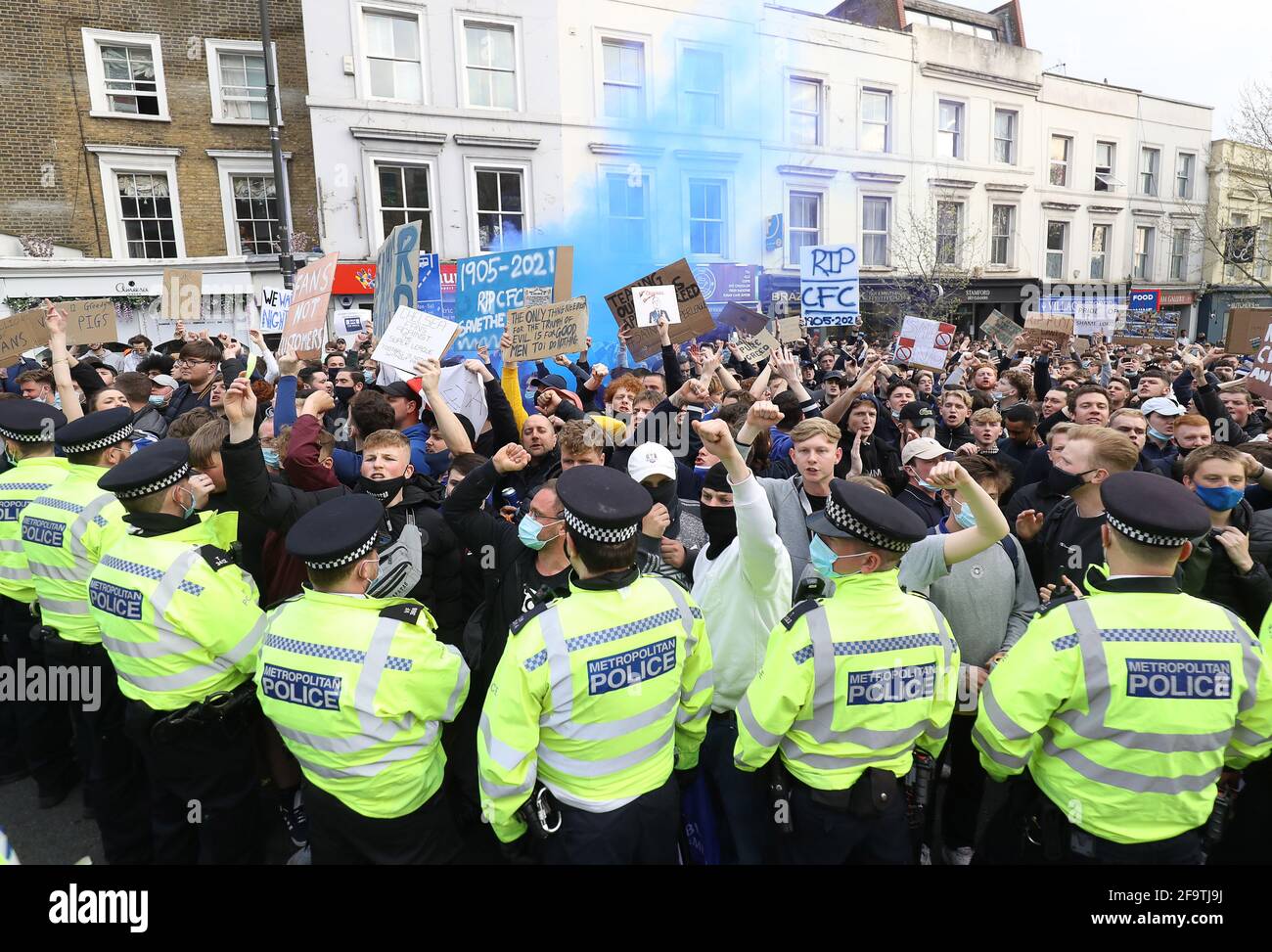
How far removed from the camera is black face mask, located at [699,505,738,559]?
3.53 m

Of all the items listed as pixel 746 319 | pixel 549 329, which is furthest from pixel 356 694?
pixel 746 319

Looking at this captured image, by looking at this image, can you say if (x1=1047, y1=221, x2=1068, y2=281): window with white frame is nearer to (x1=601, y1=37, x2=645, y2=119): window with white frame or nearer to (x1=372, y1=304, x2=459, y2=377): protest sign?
(x1=601, y1=37, x2=645, y2=119): window with white frame

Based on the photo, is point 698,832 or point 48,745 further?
point 48,745

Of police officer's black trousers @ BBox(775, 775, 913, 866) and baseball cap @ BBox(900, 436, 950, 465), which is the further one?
baseball cap @ BBox(900, 436, 950, 465)

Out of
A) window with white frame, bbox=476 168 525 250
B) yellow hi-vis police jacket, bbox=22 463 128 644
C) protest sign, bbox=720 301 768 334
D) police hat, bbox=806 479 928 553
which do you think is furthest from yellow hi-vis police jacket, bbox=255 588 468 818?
window with white frame, bbox=476 168 525 250

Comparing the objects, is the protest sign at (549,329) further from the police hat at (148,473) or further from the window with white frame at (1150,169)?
the window with white frame at (1150,169)

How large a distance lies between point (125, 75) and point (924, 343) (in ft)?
57.5

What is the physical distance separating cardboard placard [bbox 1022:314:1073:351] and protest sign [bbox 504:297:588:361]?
355 inches

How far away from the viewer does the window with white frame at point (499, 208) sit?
17453 mm

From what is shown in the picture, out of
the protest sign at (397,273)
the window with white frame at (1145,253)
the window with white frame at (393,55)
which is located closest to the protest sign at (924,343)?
the protest sign at (397,273)

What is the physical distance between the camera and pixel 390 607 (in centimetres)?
249

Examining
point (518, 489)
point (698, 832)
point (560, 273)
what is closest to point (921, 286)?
point (560, 273)

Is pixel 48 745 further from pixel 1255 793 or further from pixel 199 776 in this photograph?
pixel 1255 793
